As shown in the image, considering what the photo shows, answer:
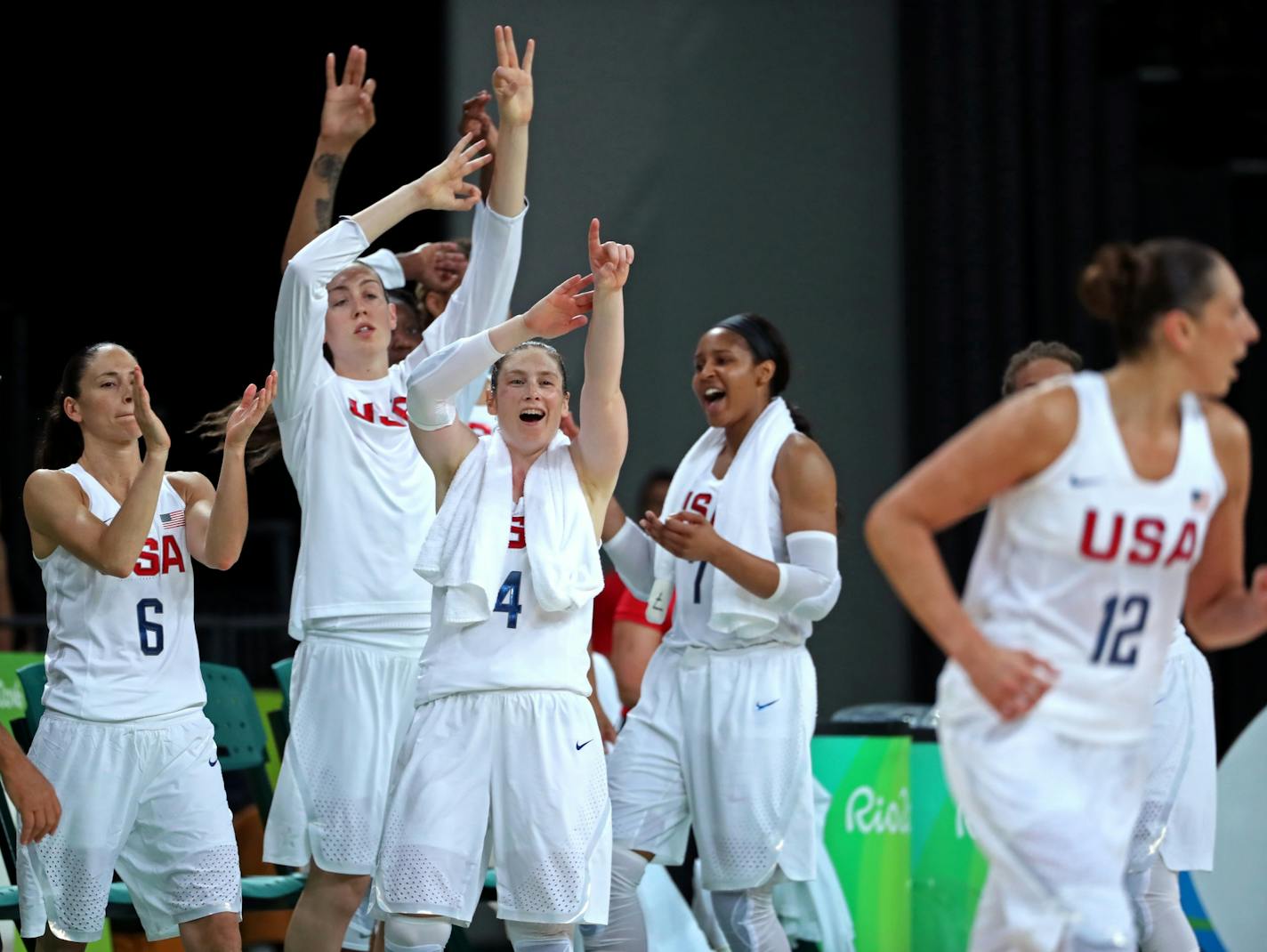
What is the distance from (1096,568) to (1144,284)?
1.65 feet

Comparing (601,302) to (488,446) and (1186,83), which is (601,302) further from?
(1186,83)

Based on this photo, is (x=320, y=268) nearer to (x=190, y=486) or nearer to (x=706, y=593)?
(x=190, y=486)

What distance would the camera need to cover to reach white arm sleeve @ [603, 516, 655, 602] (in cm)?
511

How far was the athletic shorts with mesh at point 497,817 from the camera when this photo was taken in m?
4.04

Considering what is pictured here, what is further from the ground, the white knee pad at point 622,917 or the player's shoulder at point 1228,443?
the player's shoulder at point 1228,443

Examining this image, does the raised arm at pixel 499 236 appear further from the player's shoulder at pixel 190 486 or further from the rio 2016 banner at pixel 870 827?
the rio 2016 banner at pixel 870 827

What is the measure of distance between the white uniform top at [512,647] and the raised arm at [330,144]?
1.67 meters

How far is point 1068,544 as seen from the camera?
307 centimetres

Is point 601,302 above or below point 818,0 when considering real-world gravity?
below

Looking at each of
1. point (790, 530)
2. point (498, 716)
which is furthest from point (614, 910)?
point (790, 530)

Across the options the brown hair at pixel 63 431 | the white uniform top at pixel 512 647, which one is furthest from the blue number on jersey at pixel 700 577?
the brown hair at pixel 63 431

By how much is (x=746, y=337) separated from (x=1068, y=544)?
1.99 m

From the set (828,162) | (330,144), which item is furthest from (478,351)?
(828,162)

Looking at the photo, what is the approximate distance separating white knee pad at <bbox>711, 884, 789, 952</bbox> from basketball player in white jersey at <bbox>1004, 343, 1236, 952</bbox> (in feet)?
3.30
